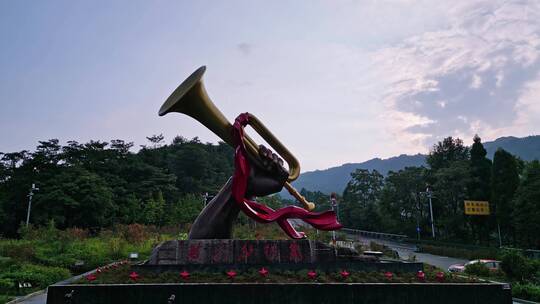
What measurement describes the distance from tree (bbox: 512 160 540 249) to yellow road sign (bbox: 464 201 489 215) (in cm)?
242

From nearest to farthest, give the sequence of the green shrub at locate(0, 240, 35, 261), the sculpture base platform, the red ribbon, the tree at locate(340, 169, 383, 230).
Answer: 1. the sculpture base platform
2. the red ribbon
3. the green shrub at locate(0, 240, 35, 261)
4. the tree at locate(340, 169, 383, 230)

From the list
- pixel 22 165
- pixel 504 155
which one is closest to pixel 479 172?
pixel 504 155

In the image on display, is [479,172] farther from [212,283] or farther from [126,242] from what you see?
[212,283]

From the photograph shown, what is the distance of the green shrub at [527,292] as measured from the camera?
11297 mm

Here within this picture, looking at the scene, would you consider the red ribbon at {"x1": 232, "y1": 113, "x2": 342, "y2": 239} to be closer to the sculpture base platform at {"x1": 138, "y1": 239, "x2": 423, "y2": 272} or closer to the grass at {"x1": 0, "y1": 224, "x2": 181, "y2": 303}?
the sculpture base platform at {"x1": 138, "y1": 239, "x2": 423, "y2": 272}

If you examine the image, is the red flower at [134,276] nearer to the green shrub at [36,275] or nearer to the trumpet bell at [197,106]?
the trumpet bell at [197,106]

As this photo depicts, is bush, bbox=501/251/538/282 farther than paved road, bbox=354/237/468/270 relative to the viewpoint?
No

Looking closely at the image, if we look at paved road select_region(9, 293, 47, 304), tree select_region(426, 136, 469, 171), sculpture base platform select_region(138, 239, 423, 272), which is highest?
tree select_region(426, 136, 469, 171)

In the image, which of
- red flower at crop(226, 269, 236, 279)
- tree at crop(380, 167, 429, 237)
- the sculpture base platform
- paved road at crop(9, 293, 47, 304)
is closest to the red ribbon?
the sculpture base platform

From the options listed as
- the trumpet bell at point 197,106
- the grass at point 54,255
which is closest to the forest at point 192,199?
the grass at point 54,255

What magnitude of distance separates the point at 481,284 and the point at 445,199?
26.6m

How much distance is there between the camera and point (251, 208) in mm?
10102

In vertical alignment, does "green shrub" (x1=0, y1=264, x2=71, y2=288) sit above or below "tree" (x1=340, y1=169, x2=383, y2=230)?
below

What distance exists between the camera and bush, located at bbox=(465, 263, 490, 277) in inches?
597
